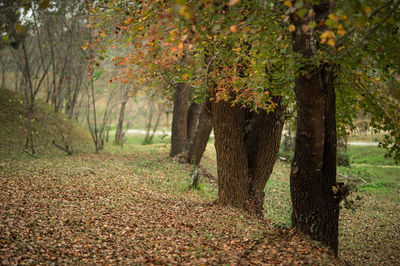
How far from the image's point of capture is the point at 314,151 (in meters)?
5.71

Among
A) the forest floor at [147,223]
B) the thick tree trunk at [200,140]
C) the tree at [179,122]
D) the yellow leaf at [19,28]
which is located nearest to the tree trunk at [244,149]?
the forest floor at [147,223]

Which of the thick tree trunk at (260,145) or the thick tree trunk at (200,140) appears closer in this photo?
the thick tree trunk at (260,145)

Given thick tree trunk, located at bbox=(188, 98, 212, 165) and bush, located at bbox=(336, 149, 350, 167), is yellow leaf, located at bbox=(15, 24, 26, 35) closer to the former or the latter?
thick tree trunk, located at bbox=(188, 98, 212, 165)

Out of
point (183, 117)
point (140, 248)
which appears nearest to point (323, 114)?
point (140, 248)

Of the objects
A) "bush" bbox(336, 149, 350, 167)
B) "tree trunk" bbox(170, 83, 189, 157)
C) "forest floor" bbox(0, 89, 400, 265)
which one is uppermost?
"tree trunk" bbox(170, 83, 189, 157)

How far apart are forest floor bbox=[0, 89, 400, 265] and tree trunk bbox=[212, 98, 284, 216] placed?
53 cm

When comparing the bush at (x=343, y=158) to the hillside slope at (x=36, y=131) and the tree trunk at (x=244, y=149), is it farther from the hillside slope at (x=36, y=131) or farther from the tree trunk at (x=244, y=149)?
the hillside slope at (x=36, y=131)

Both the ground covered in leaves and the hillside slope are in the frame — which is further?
the hillside slope

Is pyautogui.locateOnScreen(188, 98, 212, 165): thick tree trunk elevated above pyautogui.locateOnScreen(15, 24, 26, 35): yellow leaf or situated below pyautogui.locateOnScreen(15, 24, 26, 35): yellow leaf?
below

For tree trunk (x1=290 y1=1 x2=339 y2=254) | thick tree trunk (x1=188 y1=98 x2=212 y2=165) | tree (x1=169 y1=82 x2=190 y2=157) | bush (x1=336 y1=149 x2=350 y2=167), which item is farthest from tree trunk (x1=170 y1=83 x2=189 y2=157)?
tree trunk (x1=290 y1=1 x2=339 y2=254)

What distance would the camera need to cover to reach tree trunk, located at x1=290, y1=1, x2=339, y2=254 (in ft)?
18.0

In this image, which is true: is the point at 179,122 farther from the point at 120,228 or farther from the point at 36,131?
the point at 120,228

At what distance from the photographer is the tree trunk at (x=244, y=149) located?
7988mm

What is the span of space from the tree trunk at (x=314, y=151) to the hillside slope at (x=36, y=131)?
11158mm
